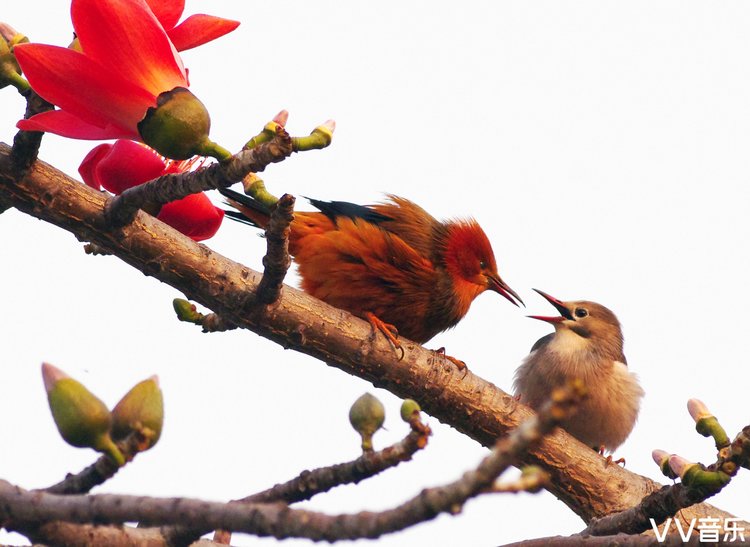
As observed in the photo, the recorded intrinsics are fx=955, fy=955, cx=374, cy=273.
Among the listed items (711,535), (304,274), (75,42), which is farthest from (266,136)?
(304,274)

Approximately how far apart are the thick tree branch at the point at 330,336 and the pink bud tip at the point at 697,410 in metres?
0.82

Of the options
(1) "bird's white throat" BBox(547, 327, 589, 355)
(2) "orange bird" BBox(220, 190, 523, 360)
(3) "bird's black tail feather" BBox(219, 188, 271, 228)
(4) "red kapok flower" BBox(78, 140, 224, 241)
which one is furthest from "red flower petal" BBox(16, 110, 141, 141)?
(1) "bird's white throat" BBox(547, 327, 589, 355)

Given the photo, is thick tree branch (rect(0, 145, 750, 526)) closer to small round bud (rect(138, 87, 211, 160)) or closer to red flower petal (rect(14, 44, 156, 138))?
red flower petal (rect(14, 44, 156, 138))

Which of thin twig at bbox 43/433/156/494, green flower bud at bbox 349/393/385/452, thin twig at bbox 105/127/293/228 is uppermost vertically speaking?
thin twig at bbox 105/127/293/228

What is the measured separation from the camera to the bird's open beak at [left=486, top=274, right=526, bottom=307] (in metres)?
4.93

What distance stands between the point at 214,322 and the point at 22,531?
1458 millimetres

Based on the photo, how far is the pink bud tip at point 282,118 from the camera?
2.00 m

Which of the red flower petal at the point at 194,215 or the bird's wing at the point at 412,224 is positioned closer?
the red flower petal at the point at 194,215

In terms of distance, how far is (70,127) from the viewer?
1.92 meters

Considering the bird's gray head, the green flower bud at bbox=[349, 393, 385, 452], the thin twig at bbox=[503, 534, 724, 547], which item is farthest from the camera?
the bird's gray head

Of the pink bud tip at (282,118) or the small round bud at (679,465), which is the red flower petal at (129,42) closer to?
the pink bud tip at (282,118)

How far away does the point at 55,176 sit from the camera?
8.46ft

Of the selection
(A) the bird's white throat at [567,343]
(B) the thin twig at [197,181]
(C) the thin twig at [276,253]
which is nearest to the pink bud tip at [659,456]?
(C) the thin twig at [276,253]

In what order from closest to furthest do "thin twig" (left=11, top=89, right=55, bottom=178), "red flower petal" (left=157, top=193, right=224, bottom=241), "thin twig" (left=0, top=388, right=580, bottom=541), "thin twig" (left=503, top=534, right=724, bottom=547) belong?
1. "thin twig" (left=0, top=388, right=580, bottom=541)
2. "thin twig" (left=503, top=534, right=724, bottom=547)
3. "thin twig" (left=11, top=89, right=55, bottom=178)
4. "red flower petal" (left=157, top=193, right=224, bottom=241)
